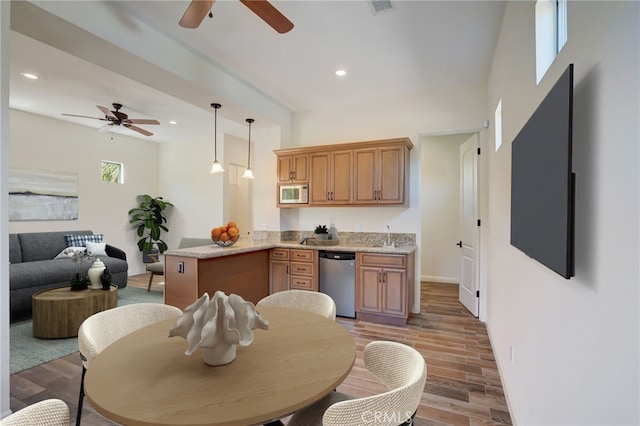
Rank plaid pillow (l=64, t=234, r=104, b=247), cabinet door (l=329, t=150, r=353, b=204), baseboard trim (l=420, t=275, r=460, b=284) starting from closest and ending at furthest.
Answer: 1. cabinet door (l=329, t=150, r=353, b=204)
2. plaid pillow (l=64, t=234, r=104, b=247)
3. baseboard trim (l=420, t=275, r=460, b=284)

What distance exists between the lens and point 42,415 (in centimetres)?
90

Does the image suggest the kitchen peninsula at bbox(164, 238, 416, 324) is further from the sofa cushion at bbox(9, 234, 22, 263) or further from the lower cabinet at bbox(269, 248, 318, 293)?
the sofa cushion at bbox(9, 234, 22, 263)

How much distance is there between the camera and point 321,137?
478 cm

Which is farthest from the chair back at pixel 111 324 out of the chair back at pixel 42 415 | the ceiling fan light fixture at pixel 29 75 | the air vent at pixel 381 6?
the ceiling fan light fixture at pixel 29 75

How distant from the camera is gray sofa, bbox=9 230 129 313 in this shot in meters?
3.93

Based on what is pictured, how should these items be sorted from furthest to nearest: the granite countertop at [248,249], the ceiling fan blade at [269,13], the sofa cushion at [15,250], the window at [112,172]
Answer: the window at [112,172], the sofa cushion at [15,250], the granite countertop at [248,249], the ceiling fan blade at [269,13]

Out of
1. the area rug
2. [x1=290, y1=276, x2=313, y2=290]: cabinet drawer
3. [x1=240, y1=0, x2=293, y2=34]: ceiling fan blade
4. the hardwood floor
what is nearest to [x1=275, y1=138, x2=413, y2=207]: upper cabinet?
[x1=290, y1=276, x2=313, y2=290]: cabinet drawer

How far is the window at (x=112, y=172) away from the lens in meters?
6.13

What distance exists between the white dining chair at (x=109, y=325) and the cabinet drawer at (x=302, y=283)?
236 cm

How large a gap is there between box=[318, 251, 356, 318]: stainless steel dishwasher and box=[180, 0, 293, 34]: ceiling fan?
8.70 ft

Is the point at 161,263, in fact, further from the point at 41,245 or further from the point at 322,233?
the point at 322,233

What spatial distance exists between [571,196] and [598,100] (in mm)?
278

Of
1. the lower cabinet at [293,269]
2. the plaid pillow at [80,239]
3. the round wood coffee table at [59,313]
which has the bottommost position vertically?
the round wood coffee table at [59,313]

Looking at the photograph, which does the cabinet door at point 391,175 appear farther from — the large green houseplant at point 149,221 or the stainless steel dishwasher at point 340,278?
the large green houseplant at point 149,221
